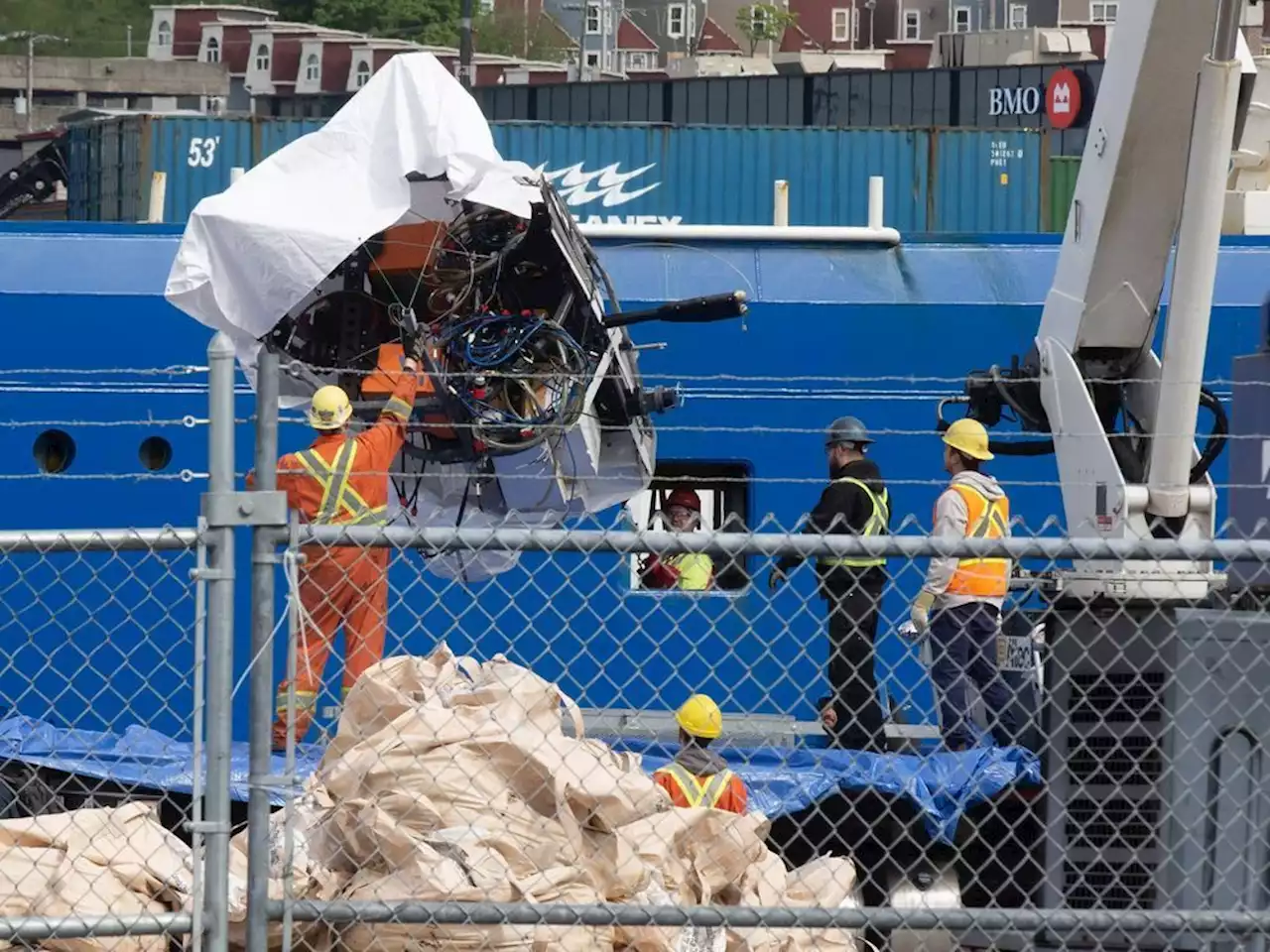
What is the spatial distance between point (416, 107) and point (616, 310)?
1.43 meters

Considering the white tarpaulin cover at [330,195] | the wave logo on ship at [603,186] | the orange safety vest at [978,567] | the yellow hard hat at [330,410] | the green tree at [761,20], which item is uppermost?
the green tree at [761,20]

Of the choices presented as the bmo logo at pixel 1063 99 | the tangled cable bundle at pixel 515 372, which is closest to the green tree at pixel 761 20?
the bmo logo at pixel 1063 99

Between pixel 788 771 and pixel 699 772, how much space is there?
94 centimetres

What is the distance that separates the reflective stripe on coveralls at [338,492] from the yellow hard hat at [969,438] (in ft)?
8.87

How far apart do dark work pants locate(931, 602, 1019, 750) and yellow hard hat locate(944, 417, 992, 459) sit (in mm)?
746

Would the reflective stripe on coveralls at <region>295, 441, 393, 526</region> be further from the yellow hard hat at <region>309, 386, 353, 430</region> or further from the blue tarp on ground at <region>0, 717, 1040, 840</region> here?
the blue tarp on ground at <region>0, 717, 1040, 840</region>

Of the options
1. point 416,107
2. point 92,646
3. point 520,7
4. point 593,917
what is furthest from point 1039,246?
point 520,7

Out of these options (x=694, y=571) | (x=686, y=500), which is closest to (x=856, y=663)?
(x=694, y=571)

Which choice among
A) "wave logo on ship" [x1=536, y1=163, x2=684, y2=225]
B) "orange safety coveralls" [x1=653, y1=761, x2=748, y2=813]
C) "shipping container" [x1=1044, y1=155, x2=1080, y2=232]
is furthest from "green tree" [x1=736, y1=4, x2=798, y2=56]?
"orange safety coveralls" [x1=653, y1=761, x2=748, y2=813]

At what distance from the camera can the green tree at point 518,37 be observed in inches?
3361

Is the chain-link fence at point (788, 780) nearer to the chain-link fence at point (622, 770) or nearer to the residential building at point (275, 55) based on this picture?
the chain-link fence at point (622, 770)

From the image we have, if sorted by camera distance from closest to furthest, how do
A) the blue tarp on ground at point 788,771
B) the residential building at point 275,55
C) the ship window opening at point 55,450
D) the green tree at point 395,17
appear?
1. the blue tarp on ground at point 788,771
2. the ship window opening at point 55,450
3. the residential building at point 275,55
4. the green tree at point 395,17

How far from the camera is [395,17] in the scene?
281 ft

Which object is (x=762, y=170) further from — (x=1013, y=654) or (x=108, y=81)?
(x=108, y=81)
